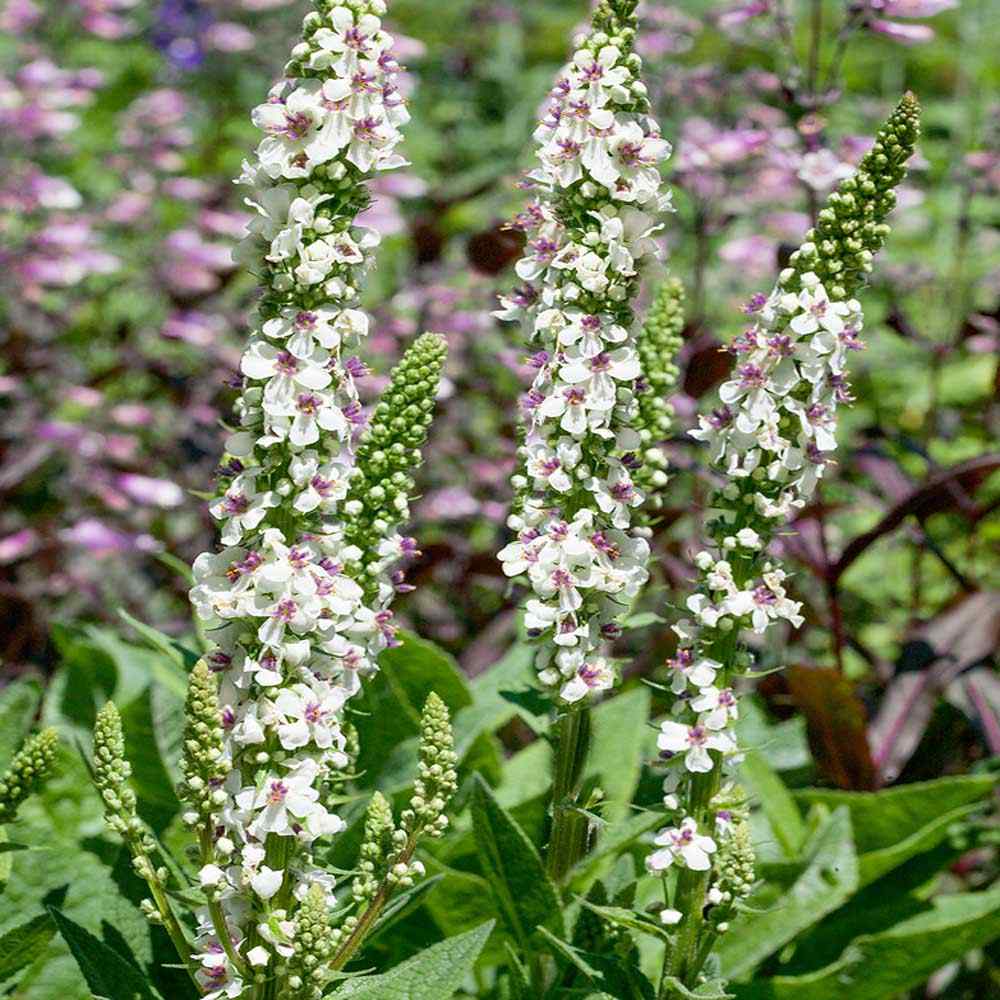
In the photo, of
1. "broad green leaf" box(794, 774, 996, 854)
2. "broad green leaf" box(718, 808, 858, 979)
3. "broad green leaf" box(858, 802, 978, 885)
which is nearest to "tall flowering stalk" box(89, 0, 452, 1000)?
"broad green leaf" box(718, 808, 858, 979)

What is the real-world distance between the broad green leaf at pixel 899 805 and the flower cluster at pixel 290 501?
61.8 inches

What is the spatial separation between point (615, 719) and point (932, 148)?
6592mm

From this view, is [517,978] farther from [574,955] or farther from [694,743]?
[694,743]

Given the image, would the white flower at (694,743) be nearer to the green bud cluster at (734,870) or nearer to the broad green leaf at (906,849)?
the green bud cluster at (734,870)

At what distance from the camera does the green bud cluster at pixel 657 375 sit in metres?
2.38

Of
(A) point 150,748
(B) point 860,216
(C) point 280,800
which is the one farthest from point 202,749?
(A) point 150,748

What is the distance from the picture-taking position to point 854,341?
1980 mm

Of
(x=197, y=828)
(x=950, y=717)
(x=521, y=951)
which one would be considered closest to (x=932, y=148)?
(x=950, y=717)

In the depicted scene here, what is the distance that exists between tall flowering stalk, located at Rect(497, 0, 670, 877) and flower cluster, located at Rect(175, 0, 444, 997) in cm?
26

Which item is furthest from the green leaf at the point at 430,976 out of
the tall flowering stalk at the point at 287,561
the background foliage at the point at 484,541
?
the tall flowering stalk at the point at 287,561

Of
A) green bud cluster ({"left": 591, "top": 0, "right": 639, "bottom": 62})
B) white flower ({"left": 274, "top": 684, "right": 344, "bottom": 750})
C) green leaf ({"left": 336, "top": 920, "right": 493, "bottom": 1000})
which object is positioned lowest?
green leaf ({"left": 336, "top": 920, "right": 493, "bottom": 1000})

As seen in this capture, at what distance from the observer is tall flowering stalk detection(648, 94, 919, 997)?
1963 millimetres

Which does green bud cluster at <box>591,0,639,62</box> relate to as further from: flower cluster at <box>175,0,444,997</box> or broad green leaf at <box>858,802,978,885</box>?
broad green leaf at <box>858,802,978,885</box>

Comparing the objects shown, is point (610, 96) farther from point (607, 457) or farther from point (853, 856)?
point (853, 856)
